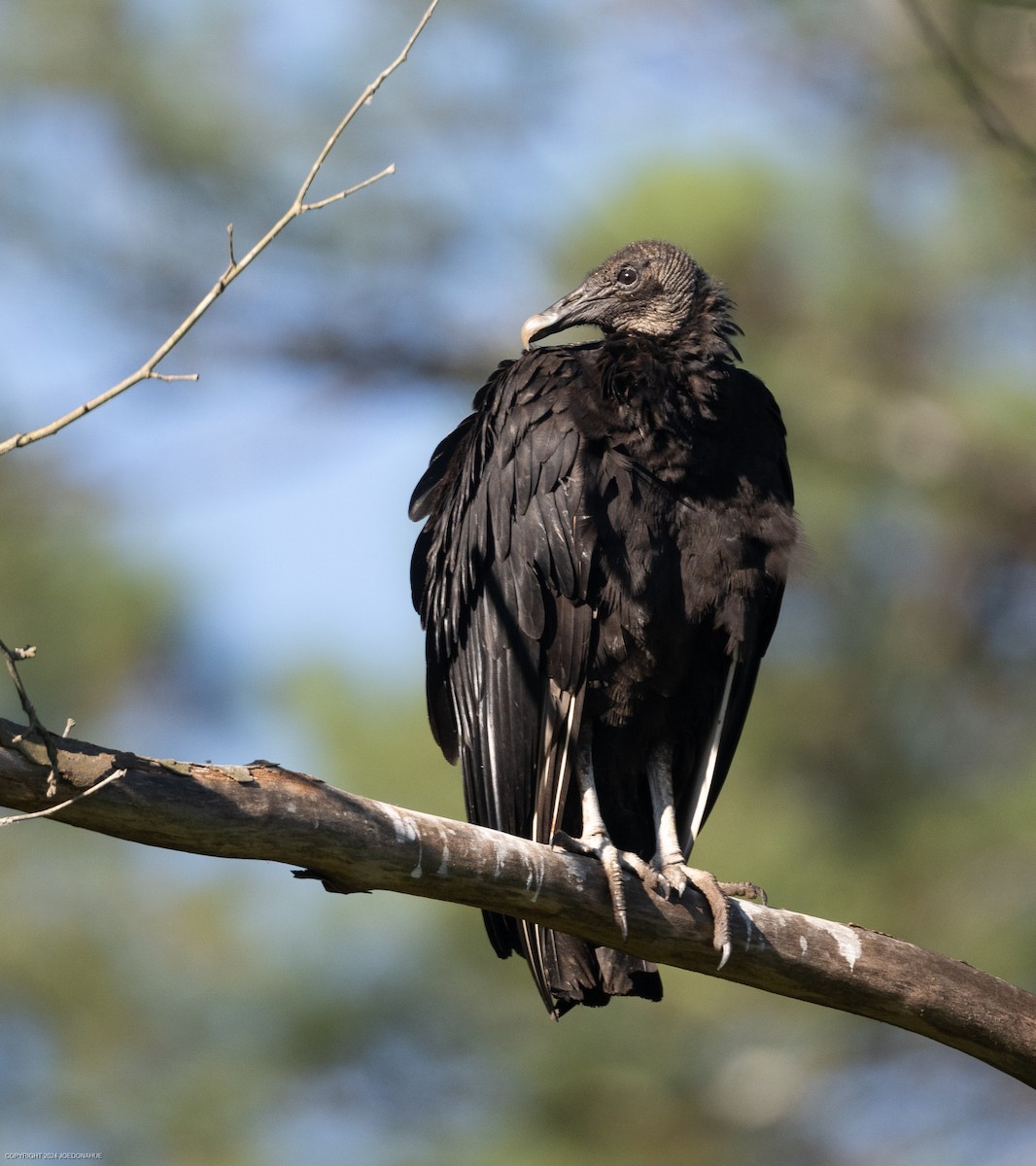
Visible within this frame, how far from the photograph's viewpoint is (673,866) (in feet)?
9.51

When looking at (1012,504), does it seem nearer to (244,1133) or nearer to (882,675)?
(882,675)

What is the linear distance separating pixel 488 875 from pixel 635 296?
1.73 metres

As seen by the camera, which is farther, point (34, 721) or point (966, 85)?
point (966, 85)

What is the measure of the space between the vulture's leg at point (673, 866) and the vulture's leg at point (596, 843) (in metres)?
0.07

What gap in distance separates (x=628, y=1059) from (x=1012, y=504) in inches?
103

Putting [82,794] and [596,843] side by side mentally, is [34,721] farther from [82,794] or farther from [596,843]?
[596,843]

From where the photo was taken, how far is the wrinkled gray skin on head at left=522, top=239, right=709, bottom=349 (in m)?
3.51

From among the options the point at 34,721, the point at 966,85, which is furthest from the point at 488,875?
the point at 966,85

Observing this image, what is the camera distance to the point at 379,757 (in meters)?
6.57

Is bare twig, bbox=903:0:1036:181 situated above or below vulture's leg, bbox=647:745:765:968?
above

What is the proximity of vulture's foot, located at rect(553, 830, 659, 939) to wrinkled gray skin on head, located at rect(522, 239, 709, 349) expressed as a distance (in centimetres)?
129

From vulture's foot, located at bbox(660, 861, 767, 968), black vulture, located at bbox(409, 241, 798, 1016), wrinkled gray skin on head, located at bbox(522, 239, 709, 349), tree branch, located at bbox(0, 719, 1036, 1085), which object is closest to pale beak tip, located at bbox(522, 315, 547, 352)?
wrinkled gray skin on head, located at bbox(522, 239, 709, 349)

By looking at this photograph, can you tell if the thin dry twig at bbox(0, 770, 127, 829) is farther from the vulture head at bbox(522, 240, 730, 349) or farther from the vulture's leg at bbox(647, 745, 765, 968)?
the vulture head at bbox(522, 240, 730, 349)

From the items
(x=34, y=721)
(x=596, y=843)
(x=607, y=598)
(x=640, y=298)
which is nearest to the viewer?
(x=34, y=721)
